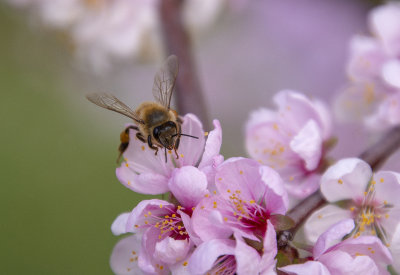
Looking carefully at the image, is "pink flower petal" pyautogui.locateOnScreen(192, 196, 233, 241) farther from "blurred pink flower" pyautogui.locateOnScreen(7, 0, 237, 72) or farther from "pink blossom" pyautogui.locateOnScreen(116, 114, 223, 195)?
"blurred pink flower" pyautogui.locateOnScreen(7, 0, 237, 72)

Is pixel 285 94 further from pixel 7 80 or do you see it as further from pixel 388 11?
pixel 7 80

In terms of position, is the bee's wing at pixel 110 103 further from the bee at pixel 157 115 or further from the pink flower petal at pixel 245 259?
the pink flower petal at pixel 245 259

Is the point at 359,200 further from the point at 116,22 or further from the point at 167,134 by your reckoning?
the point at 116,22

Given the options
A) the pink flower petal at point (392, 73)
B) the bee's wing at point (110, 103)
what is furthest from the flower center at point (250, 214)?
the pink flower petal at point (392, 73)

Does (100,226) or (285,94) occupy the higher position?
(285,94)

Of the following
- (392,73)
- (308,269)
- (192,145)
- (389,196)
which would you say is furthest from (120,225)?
(392,73)

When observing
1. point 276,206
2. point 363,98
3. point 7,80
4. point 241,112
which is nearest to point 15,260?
point 7,80

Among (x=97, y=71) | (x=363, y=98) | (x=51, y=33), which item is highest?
(x=51, y=33)

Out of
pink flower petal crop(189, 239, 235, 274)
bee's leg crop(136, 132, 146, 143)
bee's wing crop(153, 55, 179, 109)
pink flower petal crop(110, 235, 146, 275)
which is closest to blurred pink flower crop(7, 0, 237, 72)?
bee's wing crop(153, 55, 179, 109)
